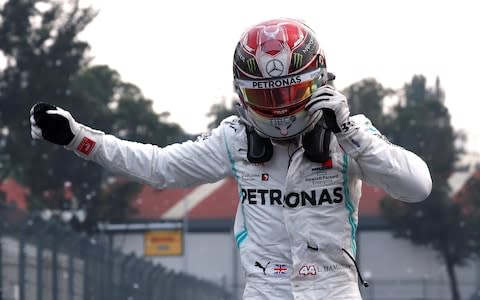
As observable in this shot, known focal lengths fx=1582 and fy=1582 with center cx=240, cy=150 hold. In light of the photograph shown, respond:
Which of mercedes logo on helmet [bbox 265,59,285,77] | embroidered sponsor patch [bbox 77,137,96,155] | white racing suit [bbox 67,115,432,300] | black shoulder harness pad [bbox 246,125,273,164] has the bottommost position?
white racing suit [bbox 67,115,432,300]

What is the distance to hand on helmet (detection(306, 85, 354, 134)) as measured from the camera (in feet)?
22.5

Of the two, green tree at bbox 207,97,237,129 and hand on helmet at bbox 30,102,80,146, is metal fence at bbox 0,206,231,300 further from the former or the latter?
green tree at bbox 207,97,237,129

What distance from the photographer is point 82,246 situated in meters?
17.6

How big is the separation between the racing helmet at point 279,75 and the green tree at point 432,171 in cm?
A: 2621

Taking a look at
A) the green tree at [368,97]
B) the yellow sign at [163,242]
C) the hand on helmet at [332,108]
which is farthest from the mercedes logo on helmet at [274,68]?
the yellow sign at [163,242]

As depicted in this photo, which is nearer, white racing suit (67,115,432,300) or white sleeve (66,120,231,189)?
white racing suit (67,115,432,300)

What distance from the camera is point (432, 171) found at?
39656 millimetres

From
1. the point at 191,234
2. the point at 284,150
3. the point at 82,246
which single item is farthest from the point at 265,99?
the point at 191,234

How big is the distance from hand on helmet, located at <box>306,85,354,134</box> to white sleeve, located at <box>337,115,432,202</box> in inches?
2.2

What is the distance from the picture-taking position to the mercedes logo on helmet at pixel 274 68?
702 centimetres

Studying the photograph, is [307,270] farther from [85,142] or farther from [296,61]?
[85,142]

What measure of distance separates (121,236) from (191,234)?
10651 millimetres

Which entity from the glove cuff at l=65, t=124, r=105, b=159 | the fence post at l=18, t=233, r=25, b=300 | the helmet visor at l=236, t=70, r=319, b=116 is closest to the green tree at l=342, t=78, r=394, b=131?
the fence post at l=18, t=233, r=25, b=300

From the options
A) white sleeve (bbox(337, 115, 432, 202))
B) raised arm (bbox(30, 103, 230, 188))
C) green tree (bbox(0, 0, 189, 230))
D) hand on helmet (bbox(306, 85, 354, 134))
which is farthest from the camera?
green tree (bbox(0, 0, 189, 230))
